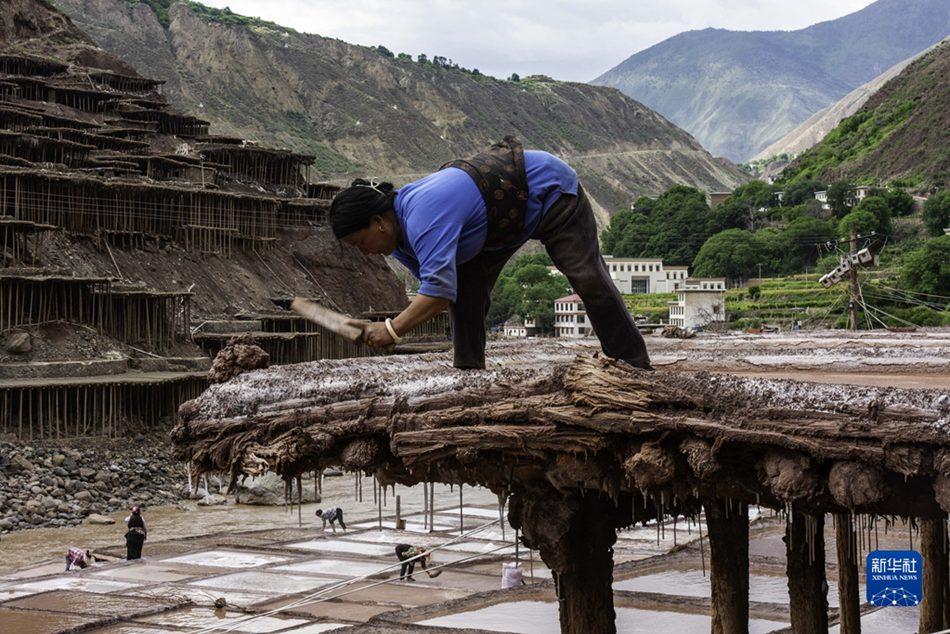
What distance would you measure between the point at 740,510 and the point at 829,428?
3141mm

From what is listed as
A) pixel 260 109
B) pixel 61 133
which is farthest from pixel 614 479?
pixel 260 109

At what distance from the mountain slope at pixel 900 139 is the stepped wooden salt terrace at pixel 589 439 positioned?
8660 centimetres

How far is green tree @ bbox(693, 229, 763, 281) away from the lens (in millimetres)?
80312

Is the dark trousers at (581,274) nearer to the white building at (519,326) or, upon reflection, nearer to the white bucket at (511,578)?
the white bucket at (511,578)

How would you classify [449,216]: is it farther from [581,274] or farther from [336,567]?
[336,567]

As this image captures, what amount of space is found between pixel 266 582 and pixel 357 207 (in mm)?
13266

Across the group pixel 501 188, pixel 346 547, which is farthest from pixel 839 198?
pixel 501 188

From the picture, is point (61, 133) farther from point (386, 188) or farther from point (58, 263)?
point (386, 188)

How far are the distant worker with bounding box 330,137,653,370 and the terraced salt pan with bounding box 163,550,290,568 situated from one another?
14.4 m

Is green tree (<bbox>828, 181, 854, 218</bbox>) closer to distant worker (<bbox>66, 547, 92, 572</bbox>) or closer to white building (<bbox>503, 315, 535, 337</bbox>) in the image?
white building (<bbox>503, 315, 535, 337</bbox>)

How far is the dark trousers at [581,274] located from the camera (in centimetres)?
642

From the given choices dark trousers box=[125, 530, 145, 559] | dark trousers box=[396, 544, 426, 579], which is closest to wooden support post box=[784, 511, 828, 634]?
dark trousers box=[396, 544, 426, 579]

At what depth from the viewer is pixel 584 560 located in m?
6.83

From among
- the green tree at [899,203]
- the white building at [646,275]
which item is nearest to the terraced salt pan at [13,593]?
the green tree at [899,203]
